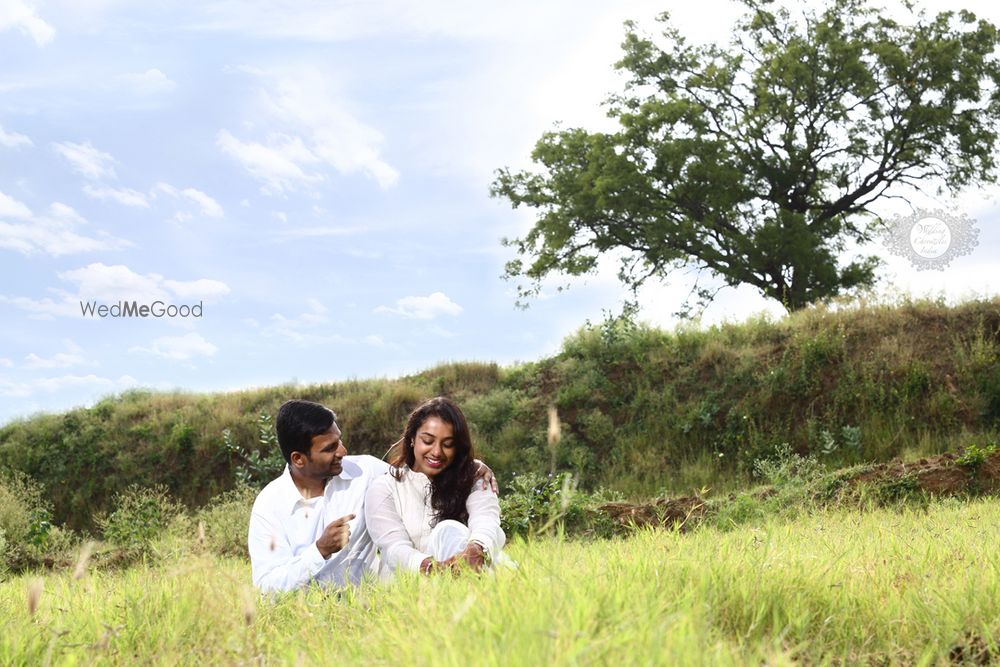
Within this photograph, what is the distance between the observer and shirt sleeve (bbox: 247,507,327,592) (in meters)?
4.55

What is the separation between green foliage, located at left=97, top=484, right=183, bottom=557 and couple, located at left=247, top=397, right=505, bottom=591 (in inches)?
304

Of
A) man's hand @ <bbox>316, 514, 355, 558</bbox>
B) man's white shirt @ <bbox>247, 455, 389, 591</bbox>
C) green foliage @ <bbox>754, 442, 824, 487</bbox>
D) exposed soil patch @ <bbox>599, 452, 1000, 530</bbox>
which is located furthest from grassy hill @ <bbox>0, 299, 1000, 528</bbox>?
man's hand @ <bbox>316, 514, 355, 558</bbox>

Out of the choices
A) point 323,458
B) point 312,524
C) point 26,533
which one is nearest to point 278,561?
point 312,524

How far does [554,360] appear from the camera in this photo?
17.5 meters

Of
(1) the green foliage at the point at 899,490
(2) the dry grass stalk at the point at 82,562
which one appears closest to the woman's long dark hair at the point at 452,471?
(2) the dry grass stalk at the point at 82,562

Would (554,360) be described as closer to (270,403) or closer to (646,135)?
(270,403)

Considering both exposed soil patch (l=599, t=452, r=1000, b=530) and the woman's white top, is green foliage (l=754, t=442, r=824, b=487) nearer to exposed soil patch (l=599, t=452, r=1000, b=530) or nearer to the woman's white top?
exposed soil patch (l=599, t=452, r=1000, b=530)

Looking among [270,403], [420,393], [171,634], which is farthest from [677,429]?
[171,634]

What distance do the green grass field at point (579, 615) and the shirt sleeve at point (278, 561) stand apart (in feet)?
0.67

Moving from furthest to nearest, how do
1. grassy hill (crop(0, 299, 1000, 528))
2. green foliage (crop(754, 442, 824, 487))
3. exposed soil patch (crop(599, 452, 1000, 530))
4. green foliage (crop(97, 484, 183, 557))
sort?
grassy hill (crop(0, 299, 1000, 528)) → green foliage (crop(97, 484, 183, 557)) → green foliage (crop(754, 442, 824, 487)) → exposed soil patch (crop(599, 452, 1000, 530))

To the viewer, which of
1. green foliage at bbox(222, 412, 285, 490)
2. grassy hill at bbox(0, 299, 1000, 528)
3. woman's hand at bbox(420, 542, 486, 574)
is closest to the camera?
woman's hand at bbox(420, 542, 486, 574)

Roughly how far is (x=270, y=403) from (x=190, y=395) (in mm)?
2850

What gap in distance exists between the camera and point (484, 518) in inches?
186

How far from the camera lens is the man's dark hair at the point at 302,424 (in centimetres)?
512
